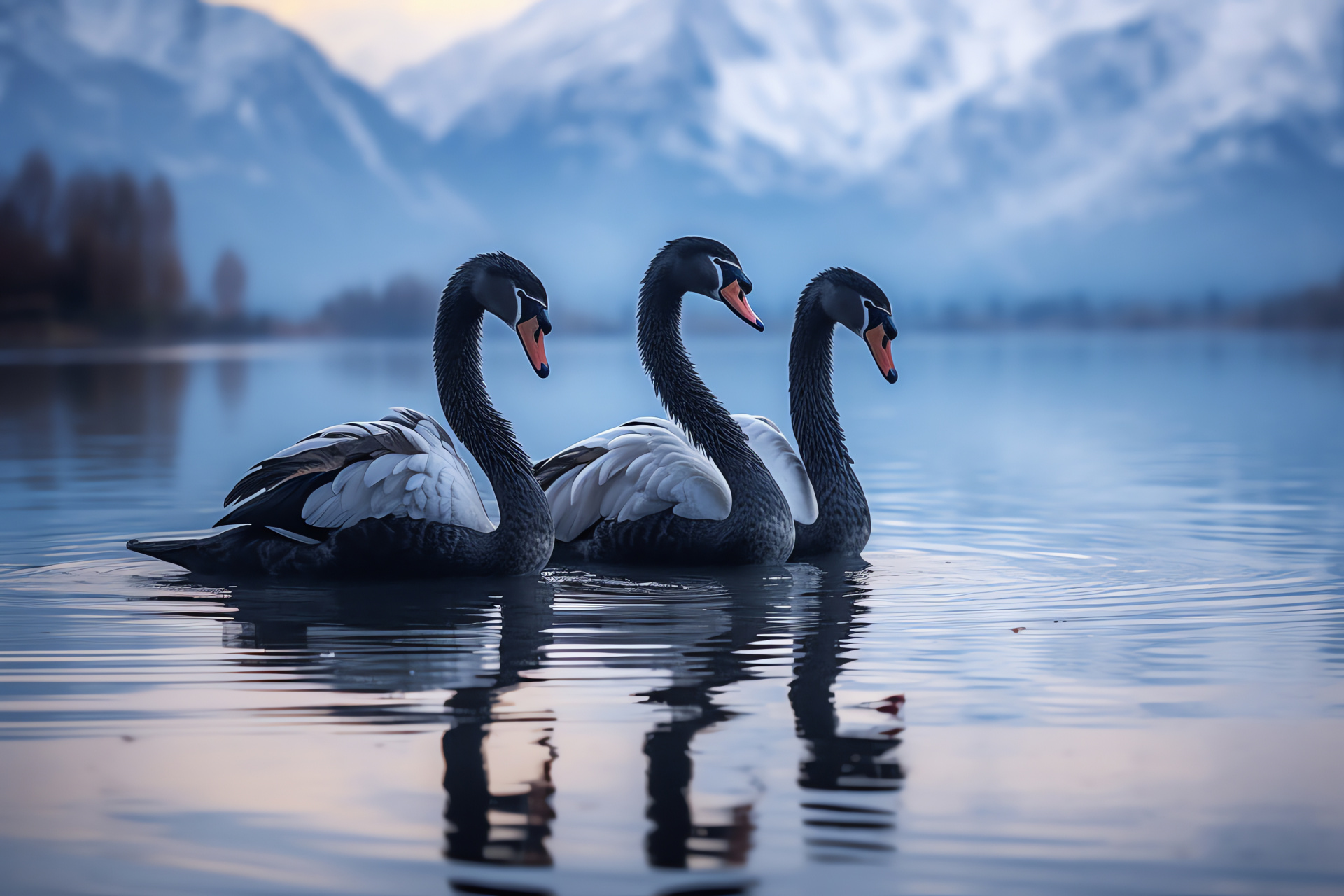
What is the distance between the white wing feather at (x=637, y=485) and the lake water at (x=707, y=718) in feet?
1.31

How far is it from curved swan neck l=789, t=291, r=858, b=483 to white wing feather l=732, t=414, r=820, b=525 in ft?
0.30

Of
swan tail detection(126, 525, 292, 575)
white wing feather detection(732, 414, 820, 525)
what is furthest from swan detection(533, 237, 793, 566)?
swan tail detection(126, 525, 292, 575)

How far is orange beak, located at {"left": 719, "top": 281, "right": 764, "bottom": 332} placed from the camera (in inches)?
341

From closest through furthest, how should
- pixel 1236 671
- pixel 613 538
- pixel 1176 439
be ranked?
1. pixel 1236 671
2. pixel 613 538
3. pixel 1176 439

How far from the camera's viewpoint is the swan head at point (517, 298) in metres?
7.80

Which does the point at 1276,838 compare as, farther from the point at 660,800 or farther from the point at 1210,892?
the point at 660,800

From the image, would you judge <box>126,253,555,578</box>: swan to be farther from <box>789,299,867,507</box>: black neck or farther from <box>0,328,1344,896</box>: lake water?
<box>789,299,867,507</box>: black neck

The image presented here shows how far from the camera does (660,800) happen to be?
13.2 feet

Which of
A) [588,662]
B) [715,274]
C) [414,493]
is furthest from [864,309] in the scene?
[588,662]

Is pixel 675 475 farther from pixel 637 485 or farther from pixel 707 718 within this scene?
pixel 707 718

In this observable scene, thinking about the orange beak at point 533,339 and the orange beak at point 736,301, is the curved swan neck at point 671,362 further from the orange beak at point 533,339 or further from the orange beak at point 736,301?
the orange beak at point 533,339

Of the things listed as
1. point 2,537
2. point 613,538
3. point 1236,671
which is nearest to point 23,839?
point 1236,671

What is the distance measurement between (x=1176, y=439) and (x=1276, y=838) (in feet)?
50.8

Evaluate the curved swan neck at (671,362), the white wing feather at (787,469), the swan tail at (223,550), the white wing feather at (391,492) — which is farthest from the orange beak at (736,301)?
the swan tail at (223,550)
